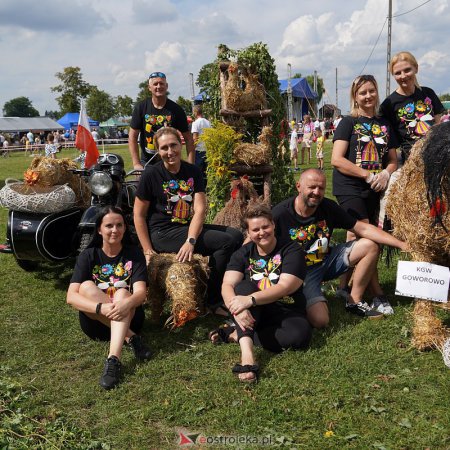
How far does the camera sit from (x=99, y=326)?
→ 146 inches

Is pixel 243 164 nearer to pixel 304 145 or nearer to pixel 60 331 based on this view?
pixel 60 331

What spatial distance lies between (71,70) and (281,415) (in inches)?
2078

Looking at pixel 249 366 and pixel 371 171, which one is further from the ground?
pixel 371 171

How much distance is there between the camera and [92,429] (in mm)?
2670

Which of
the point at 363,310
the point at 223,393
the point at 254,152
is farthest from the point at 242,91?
the point at 223,393

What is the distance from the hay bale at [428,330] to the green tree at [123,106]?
180 ft

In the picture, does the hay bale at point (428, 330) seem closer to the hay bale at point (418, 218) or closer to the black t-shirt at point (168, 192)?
the hay bale at point (418, 218)

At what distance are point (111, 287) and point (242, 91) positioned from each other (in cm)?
333

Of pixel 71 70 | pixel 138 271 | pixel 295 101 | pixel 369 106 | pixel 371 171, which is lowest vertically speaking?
pixel 138 271

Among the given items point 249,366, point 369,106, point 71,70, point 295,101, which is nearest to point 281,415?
point 249,366

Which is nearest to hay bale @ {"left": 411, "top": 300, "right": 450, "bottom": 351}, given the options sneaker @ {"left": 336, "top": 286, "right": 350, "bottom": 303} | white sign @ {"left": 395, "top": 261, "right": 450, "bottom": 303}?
white sign @ {"left": 395, "top": 261, "right": 450, "bottom": 303}

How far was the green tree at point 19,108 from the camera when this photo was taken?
118875 mm

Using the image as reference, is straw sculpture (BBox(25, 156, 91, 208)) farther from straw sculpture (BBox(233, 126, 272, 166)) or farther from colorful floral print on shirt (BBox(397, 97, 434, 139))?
colorful floral print on shirt (BBox(397, 97, 434, 139))

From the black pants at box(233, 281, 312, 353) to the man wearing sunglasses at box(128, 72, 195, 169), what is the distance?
2198 mm
